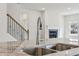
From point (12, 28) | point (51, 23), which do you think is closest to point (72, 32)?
point (51, 23)

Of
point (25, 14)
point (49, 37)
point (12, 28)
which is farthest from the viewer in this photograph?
point (12, 28)

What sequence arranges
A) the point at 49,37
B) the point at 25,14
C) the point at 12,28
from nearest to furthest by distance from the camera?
the point at 25,14
the point at 49,37
the point at 12,28

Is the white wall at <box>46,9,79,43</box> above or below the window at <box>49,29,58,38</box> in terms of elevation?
above

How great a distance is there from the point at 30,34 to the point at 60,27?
1.56ft

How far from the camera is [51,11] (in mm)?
1722

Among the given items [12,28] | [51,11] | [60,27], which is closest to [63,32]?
[60,27]

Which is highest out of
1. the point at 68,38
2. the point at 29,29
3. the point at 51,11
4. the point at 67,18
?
the point at 51,11

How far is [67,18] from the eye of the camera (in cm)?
158

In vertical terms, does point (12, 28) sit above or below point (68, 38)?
above

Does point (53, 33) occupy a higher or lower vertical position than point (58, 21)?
lower

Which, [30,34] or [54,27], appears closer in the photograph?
[30,34]

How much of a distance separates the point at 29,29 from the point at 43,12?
329mm

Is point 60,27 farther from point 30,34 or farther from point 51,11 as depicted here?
point 30,34

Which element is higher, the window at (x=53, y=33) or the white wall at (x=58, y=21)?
the white wall at (x=58, y=21)
